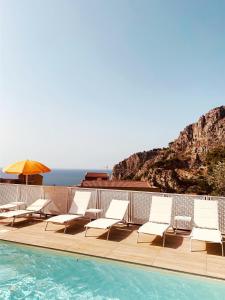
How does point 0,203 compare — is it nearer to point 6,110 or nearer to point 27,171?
point 27,171

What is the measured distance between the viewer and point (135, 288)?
5.23 metres

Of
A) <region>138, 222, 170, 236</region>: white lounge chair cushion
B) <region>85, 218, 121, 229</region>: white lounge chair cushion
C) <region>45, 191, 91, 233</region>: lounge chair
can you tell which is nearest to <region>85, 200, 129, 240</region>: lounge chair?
<region>85, 218, 121, 229</region>: white lounge chair cushion

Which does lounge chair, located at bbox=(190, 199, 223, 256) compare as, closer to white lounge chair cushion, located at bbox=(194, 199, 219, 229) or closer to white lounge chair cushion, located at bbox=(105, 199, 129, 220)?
white lounge chair cushion, located at bbox=(194, 199, 219, 229)

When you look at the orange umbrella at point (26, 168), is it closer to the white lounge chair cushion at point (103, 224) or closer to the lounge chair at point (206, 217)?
the white lounge chair cushion at point (103, 224)

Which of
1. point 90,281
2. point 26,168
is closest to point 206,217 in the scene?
point 90,281

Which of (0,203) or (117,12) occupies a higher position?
(117,12)

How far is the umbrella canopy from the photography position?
10.6 metres

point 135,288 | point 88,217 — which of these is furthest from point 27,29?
point 135,288

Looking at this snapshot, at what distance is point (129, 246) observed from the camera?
719cm

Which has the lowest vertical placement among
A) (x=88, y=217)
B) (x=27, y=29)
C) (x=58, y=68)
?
(x=88, y=217)

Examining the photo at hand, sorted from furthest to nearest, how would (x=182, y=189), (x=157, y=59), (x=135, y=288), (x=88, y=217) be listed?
1. (x=182, y=189)
2. (x=157, y=59)
3. (x=88, y=217)
4. (x=135, y=288)

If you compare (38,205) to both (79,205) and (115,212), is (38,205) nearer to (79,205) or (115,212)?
(79,205)

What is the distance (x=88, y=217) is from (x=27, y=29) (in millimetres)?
9433

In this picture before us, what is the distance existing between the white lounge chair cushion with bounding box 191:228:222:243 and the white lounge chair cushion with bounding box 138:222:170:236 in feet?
2.69
